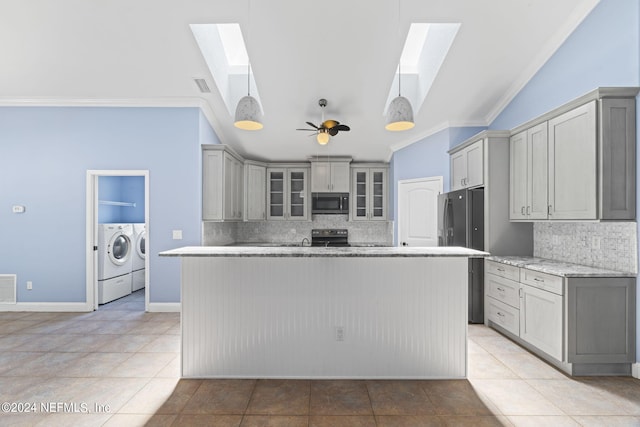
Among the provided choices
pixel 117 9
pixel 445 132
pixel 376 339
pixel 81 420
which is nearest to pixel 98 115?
pixel 117 9

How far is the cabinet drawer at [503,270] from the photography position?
3.27 meters

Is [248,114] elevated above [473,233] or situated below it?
above

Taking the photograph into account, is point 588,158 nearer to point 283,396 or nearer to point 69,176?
point 283,396

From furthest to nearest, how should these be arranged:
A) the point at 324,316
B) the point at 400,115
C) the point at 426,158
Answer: the point at 426,158
the point at 400,115
the point at 324,316

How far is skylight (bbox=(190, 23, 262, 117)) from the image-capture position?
3695 mm

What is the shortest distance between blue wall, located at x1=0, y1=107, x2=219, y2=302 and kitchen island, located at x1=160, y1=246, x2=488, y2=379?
206 centimetres

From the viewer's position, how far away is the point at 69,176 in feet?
14.6

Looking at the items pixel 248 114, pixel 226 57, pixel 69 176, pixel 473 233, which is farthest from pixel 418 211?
pixel 69 176

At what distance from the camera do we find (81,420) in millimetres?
2066

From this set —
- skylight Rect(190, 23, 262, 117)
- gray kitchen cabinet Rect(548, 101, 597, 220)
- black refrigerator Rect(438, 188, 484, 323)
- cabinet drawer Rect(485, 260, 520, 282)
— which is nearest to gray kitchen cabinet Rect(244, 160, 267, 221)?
skylight Rect(190, 23, 262, 117)

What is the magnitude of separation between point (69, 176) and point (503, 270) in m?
5.66

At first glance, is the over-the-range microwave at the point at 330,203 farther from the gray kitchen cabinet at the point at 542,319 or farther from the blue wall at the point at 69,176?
the gray kitchen cabinet at the point at 542,319

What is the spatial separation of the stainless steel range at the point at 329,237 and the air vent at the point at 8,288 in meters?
4.61

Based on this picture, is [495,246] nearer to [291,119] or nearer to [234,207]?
[291,119]
